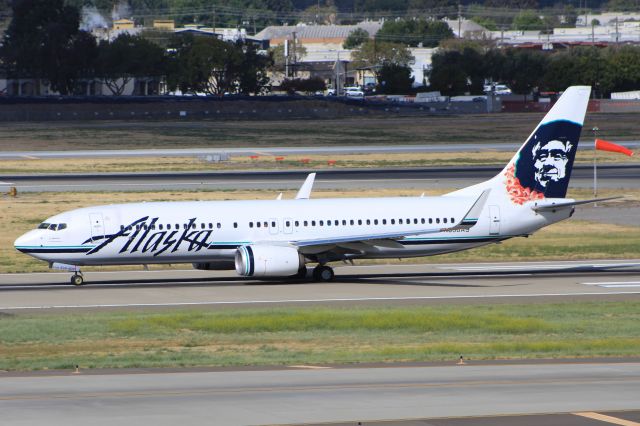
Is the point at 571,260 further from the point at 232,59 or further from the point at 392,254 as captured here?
the point at 232,59

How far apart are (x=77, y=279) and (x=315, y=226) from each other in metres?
9.12

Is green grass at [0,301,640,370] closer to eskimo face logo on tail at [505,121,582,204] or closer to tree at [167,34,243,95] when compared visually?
eskimo face logo on tail at [505,121,582,204]

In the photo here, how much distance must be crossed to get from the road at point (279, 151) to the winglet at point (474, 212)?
55.9m

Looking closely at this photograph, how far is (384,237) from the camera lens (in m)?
42.0

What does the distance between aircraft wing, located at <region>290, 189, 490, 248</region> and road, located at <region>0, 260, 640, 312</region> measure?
5.19 feet

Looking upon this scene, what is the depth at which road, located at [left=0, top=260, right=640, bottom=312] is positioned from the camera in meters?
38.3

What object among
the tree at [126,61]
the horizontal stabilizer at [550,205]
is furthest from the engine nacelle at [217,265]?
the tree at [126,61]

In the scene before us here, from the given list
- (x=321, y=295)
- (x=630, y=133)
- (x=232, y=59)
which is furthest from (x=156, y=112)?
(x=321, y=295)

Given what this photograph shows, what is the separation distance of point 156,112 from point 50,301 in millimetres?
121001

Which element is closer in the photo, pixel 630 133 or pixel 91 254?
pixel 91 254

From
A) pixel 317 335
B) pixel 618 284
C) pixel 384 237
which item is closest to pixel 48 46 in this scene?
pixel 384 237

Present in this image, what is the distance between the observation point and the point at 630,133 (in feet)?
392

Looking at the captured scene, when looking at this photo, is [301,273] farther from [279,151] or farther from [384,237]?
[279,151]

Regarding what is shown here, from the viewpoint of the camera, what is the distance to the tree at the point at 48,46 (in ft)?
581
